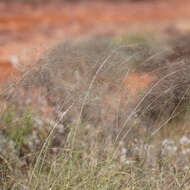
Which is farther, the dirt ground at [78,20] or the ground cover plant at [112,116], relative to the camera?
the dirt ground at [78,20]

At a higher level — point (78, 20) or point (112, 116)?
point (112, 116)

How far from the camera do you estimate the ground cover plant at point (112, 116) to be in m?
2.22

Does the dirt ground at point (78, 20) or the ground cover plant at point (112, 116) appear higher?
the ground cover plant at point (112, 116)

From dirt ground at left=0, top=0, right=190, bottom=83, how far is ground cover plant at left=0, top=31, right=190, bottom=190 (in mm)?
4669

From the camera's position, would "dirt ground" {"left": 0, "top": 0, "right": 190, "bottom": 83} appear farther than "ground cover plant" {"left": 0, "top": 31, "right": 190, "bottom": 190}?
Yes

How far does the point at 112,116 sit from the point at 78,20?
9249 mm

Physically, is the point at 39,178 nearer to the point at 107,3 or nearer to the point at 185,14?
the point at 185,14

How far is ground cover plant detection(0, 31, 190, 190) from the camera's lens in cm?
222

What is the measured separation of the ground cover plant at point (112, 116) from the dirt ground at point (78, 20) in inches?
184

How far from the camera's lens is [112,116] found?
276cm

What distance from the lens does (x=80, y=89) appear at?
2.44 m

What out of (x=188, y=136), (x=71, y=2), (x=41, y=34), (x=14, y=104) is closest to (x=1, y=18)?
(x=41, y=34)

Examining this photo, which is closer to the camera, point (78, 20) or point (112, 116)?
point (112, 116)

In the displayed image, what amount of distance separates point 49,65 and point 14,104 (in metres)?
1.03
